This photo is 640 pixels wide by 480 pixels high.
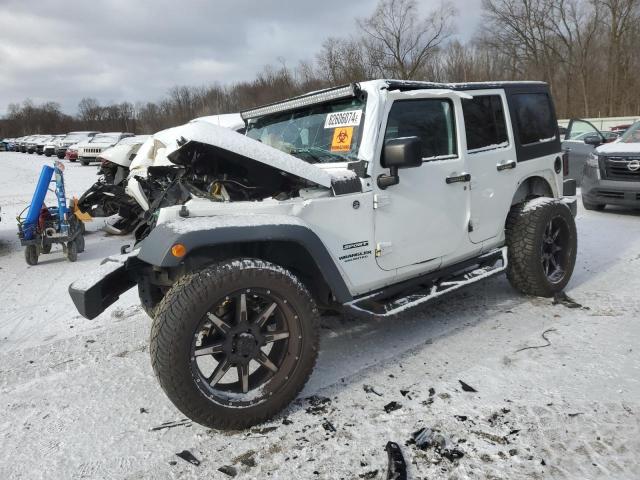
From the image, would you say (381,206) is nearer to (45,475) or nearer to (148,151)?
(45,475)

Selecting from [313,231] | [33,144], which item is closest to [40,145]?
[33,144]

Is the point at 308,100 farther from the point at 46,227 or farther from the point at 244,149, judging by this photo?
the point at 46,227

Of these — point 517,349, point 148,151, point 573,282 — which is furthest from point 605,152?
point 148,151

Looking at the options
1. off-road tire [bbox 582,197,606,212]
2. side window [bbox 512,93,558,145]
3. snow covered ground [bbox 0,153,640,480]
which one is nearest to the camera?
snow covered ground [bbox 0,153,640,480]

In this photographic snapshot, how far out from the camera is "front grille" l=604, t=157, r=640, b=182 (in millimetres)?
7926

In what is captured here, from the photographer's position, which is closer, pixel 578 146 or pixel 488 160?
pixel 488 160

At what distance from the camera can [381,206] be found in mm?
3316

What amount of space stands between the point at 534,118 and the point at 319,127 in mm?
2366

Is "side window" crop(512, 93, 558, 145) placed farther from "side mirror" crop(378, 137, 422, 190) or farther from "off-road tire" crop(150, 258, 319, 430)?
"off-road tire" crop(150, 258, 319, 430)

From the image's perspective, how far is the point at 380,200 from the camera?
3.29 meters

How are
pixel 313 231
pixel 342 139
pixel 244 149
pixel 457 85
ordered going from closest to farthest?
pixel 244 149 → pixel 313 231 → pixel 342 139 → pixel 457 85

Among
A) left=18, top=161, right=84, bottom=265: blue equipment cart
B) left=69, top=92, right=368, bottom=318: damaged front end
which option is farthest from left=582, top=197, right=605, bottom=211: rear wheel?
left=18, top=161, right=84, bottom=265: blue equipment cart

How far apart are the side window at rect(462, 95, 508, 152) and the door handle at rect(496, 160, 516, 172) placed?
18 cm

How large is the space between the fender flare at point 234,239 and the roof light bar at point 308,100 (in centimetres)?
115
